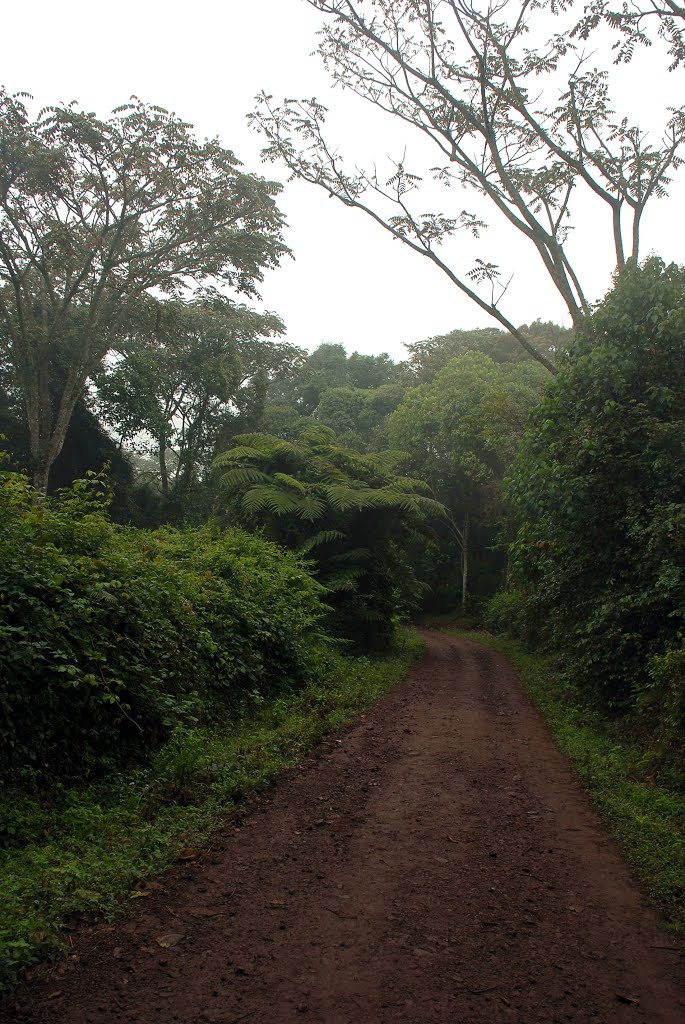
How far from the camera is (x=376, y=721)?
9.34 meters

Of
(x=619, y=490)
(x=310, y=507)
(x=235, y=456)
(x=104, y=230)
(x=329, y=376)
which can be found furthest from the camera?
(x=329, y=376)

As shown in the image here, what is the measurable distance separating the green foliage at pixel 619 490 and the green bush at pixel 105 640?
4.40 m

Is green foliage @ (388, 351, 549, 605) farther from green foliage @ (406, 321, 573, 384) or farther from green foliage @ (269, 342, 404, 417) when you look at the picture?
green foliage @ (269, 342, 404, 417)

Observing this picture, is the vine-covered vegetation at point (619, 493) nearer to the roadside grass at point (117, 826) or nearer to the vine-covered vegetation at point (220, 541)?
the vine-covered vegetation at point (220, 541)

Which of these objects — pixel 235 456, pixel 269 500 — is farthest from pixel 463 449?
pixel 269 500

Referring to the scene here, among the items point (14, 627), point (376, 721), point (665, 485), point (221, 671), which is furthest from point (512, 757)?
point (14, 627)

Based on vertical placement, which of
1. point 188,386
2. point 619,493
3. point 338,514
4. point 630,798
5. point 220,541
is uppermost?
point 188,386

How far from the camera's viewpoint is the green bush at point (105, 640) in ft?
17.9

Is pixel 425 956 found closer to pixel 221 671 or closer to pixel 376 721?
pixel 221 671

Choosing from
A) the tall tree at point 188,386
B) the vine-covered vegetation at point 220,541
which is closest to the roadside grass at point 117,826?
the vine-covered vegetation at point 220,541

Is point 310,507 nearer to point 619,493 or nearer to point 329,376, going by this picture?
point 619,493

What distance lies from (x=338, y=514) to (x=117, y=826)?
10.2 m

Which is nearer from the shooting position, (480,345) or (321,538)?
(321,538)

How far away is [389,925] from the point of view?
402 cm
